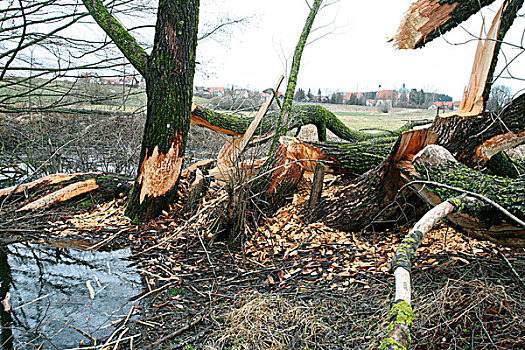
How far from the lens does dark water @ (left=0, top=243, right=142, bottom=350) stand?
93.7 inches

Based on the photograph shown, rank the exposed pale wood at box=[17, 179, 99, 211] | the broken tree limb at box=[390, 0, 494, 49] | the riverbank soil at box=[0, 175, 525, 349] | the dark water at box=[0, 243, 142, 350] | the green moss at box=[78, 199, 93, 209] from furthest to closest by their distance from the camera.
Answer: the green moss at box=[78, 199, 93, 209], the exposed pale wood at box=[17, 179, 99, 211], the broken tree limb at box=[390, 0, 494, 49], the dark water at box=[0, 243, 142, 350], the riverbank soil at box=[0, 175, 525, 349]

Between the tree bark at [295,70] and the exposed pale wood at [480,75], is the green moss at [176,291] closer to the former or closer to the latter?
the tree bark at [295,70]

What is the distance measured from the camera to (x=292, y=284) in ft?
9.73

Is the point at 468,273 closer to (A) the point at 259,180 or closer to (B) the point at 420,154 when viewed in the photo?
(B) the point at 420,154

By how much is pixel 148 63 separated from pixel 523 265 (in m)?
4.27

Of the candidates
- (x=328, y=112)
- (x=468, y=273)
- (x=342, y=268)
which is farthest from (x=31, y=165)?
(x=468, y=273)

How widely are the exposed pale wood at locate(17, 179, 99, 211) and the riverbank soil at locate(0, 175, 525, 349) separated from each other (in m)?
A: 0.23

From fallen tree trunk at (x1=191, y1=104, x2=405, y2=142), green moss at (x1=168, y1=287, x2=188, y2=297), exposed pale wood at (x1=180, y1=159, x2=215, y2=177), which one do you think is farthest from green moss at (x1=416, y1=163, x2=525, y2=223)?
exposed pale wood at (x1=180, y1=159, x2=215, y2=177)

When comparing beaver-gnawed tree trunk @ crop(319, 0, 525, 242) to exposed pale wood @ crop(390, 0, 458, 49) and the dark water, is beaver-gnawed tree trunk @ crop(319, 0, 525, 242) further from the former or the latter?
→ the dark water

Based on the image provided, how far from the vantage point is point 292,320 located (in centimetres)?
239

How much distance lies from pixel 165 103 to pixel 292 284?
8.63 feet

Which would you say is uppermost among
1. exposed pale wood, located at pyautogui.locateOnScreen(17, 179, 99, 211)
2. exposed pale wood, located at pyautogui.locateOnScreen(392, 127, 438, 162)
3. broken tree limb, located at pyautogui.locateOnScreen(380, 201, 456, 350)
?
exposed pale wood, located at pyautogui.locateOnScreen(392, 127, 438, 162)

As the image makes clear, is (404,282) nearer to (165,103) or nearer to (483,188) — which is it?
(483,188)

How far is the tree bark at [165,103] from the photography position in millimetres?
→ 4180
